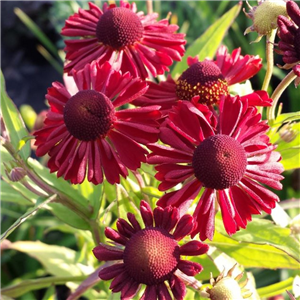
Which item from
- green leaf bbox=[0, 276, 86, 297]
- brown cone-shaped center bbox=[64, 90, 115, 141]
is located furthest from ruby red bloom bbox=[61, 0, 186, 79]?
green leaf bbox=[0, 276, 86, 297]

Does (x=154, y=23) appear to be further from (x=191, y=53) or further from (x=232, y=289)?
(x=232, y=289)

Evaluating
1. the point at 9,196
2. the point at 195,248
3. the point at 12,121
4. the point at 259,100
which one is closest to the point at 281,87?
the point at 259,100

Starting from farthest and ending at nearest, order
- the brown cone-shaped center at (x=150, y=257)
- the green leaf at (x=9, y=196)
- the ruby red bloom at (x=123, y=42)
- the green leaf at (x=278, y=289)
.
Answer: the green leaf at (x=9, y=196) → the green leaf at (x=278, y=289) → the ruby red bloom at (x=123, y=42) → the brown cone-shaped center at (x=150, y=257)

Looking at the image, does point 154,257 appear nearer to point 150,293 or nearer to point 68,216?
point 150,293

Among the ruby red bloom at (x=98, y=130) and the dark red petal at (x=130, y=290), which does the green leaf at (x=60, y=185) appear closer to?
the ruby red bloom at (x=98, y=130)

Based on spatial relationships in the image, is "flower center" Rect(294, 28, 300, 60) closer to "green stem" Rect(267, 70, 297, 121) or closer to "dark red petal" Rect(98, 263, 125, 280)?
"green stem" Rect(267, 70, 297, 121)

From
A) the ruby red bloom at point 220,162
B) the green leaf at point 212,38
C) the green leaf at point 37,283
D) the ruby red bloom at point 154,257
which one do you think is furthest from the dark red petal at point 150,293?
the green leaf at point 212,38
